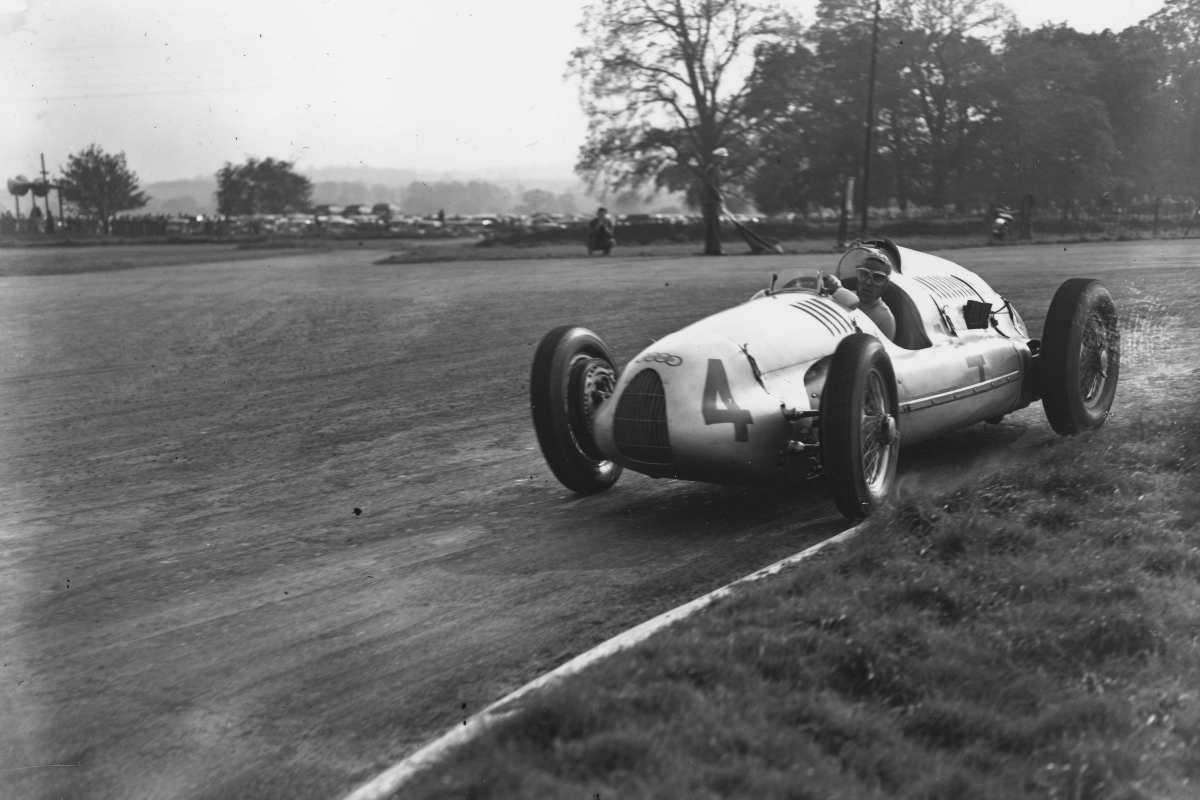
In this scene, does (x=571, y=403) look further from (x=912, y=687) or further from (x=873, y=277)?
(x=912, y=687)

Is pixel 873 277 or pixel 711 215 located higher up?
pixel 711 215

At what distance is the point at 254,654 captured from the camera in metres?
4.87

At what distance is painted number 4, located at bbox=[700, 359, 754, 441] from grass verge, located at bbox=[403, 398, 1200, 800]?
2.83 feet

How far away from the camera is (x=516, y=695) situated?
4039mm

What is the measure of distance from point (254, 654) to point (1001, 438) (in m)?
→ 5.44

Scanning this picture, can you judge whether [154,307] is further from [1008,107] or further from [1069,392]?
[1008,107]

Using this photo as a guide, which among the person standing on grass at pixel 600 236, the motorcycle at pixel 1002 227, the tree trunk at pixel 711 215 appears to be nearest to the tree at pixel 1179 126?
the motorcycle at pixel 1002 227

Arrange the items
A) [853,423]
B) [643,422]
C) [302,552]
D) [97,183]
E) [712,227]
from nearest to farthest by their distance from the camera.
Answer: [853,423] < [302,552] < [643,422] < [712,227] < [97,183]

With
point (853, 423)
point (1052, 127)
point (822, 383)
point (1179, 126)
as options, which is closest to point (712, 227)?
point (1052, 127)

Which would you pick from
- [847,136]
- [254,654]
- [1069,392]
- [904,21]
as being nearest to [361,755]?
[254,654]

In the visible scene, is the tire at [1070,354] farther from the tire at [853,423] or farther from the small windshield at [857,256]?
the tire at [853,423]

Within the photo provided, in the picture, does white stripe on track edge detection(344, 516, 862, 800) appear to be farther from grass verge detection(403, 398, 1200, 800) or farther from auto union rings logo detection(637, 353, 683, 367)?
auto union rings logo detection(637, 353, 683, 367)

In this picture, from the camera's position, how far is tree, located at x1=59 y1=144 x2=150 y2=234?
78.2 meters

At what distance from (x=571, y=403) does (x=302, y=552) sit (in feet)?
5.70
